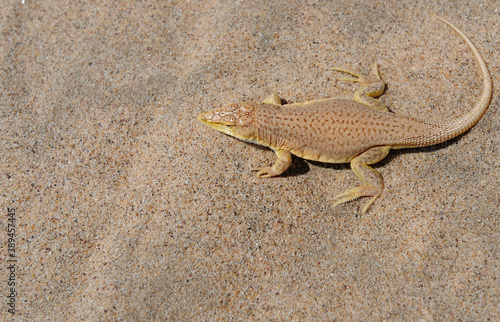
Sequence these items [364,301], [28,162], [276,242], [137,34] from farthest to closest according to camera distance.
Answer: [137,34] < [28,162] < [276,242] < [364,301]

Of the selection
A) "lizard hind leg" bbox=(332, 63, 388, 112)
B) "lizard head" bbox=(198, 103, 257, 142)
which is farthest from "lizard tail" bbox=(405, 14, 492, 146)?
"lizard head" bbox=(198, 103, 257, 142)

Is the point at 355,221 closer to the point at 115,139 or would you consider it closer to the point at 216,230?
the point at 216,230

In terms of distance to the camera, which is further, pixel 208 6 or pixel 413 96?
pixel 208 6

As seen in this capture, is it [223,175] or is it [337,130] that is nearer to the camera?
[337,130]

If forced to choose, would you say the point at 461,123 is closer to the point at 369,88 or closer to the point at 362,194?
the point at 369,88

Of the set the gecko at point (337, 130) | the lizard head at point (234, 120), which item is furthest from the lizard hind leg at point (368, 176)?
the lizard head at point (234, 120)

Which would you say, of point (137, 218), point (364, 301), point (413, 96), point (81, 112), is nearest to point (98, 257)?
point (137, 218)

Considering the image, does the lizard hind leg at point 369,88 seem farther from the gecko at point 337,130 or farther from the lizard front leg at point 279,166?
the lizard front leg at point 279,166

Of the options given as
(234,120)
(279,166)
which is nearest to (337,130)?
(279,166)
